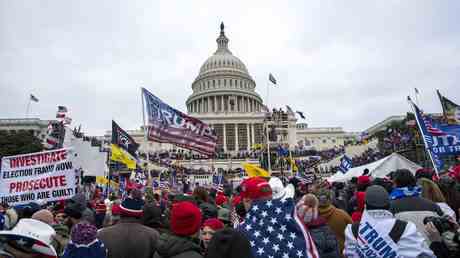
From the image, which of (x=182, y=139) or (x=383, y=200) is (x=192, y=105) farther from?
(x=383, y=200)

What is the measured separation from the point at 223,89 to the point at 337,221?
3663 inches

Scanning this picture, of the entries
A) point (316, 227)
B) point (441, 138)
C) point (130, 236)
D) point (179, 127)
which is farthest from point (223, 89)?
point (316, 227)

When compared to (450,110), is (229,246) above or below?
below

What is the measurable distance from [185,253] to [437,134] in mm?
10365

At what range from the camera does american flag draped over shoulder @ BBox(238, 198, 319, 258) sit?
320cm

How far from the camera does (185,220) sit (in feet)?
11.1

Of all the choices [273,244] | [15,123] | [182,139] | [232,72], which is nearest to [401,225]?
[273,244]

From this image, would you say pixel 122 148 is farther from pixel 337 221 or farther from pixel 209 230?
pixel 209 230

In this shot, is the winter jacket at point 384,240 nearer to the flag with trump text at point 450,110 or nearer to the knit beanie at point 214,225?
the knit beanie at point 214,225

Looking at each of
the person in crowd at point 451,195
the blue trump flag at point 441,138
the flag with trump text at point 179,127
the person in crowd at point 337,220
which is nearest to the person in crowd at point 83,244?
the person in crowd at point 337,220

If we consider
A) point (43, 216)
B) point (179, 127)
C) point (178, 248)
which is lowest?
point (178, 248)

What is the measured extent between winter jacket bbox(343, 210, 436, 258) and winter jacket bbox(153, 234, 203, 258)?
151cm

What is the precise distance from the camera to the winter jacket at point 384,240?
10.7ft

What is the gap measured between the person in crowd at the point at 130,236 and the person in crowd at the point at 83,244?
1.15 m
